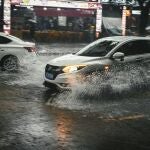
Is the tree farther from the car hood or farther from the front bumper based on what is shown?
the front bumper

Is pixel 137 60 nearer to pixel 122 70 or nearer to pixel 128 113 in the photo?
pixel 122 70

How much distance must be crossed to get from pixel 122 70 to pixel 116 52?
529 mm

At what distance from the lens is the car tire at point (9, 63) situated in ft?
56.9

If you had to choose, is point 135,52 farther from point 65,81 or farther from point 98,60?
point 65,81

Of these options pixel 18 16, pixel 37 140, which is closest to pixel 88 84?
pixel 37 140

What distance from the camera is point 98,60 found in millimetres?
12383

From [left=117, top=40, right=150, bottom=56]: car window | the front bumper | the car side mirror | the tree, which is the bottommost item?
the front bumper

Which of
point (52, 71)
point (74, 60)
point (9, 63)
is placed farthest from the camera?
point (9, 63)

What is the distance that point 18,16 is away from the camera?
144ft

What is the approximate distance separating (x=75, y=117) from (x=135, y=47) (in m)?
4.39

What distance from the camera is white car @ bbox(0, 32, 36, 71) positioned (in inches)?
677

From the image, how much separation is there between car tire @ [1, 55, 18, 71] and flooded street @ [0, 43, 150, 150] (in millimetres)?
2710

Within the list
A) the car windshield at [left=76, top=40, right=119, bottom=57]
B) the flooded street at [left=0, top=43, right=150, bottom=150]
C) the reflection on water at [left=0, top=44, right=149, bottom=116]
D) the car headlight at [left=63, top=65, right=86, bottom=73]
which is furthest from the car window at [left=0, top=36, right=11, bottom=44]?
the car headlight at [left=63, top=65, right=86, bottom=73]

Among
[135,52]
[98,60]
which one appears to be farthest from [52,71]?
[135,52]
